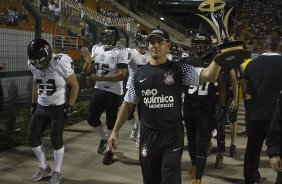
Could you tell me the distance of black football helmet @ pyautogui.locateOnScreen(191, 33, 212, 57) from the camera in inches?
220

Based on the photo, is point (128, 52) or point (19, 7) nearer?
point (128, 52)

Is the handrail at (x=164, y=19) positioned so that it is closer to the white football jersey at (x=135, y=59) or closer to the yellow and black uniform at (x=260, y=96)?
the white football jersey at (x=135, y=59)

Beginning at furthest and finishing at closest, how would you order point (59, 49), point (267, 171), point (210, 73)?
point (59, 49), point (267, 171), point (210, 73)

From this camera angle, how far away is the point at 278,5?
48.6 m

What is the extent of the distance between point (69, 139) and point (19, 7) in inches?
173

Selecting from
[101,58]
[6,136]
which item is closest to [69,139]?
Answer: [6,136]

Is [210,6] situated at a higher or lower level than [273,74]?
A: higher

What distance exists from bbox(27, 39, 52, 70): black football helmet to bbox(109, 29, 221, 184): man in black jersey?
1.92 meters

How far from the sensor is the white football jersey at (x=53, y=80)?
18.4 feet

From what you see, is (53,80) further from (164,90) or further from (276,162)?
(276,162)

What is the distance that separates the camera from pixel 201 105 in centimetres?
554

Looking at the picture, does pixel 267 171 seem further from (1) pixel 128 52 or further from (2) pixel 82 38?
(2) pixel 82 38

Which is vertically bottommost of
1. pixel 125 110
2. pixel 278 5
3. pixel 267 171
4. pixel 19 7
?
pixel 267 171

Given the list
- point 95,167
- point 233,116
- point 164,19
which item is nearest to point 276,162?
point 95,167
